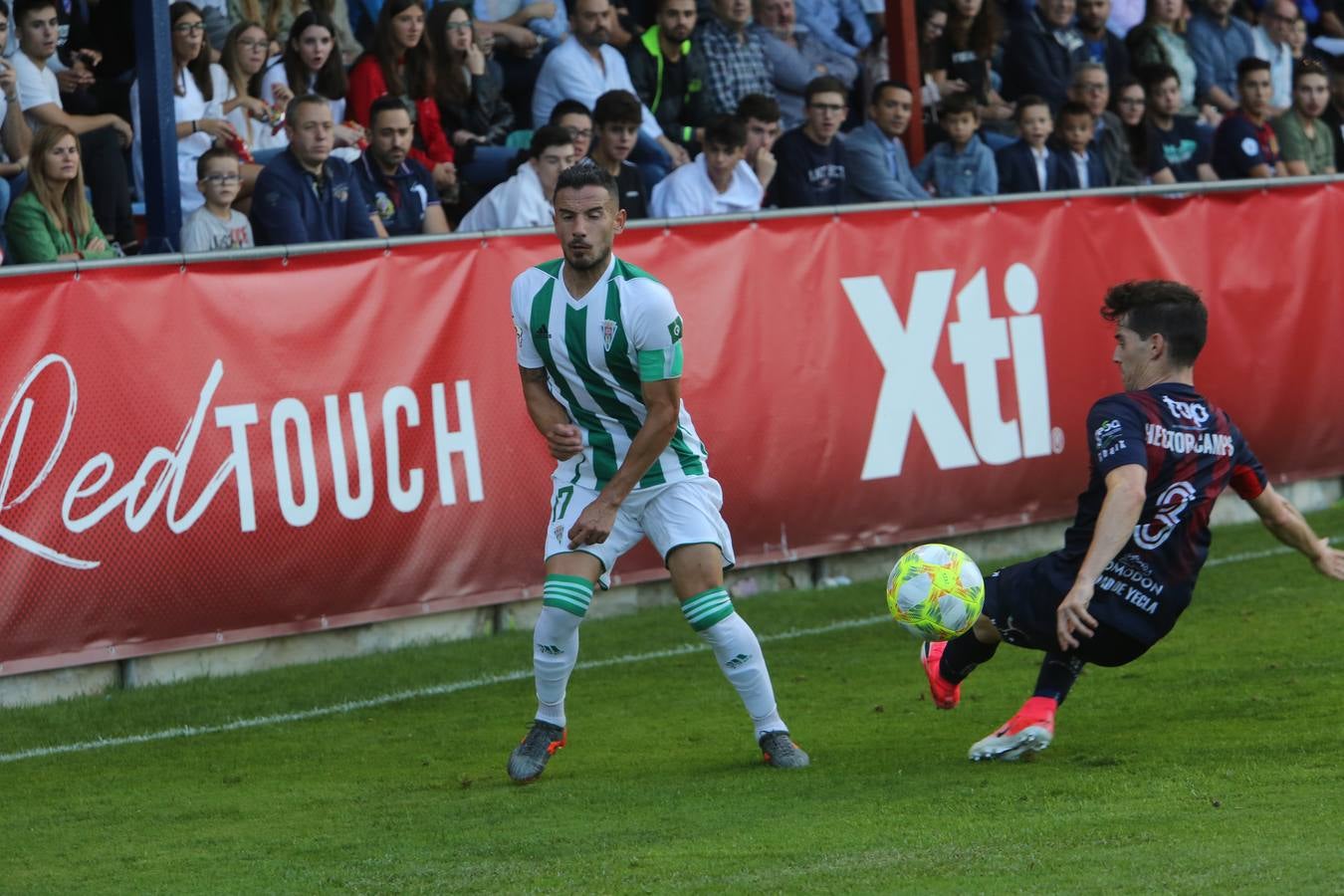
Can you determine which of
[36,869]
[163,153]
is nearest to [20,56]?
[163,153]

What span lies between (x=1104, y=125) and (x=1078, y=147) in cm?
96

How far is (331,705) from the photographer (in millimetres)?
9406

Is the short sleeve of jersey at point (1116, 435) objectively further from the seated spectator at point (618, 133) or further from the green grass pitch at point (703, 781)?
the seated spectator at point (618, 133)

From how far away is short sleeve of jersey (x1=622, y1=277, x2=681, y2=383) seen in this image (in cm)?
716

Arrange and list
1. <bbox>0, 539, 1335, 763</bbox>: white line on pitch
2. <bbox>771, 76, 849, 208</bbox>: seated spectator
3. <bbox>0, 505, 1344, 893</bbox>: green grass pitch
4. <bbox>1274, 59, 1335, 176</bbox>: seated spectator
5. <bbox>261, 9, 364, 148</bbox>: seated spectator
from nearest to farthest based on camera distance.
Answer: <bbox>0, 505, 1344, 893</bbox>: green grass pitch, <bbox>0, 539, 1335, 763</bbox>: white line on pitch, <bbox>261, 9, 364, 148</bbox>: seated spectator, <bbox>771, 76, 849, 208</bbox>: seated spectator, <bbox>1274, 59, 1335, 176</bbox>: seated spectator

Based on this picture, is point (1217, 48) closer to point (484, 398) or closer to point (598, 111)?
point (598, 111)

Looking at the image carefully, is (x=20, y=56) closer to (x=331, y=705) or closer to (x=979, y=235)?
(x=331, y=705)

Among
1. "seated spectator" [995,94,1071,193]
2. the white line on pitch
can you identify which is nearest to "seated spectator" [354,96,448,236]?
the white line on pitch

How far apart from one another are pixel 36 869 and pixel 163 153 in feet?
17.7

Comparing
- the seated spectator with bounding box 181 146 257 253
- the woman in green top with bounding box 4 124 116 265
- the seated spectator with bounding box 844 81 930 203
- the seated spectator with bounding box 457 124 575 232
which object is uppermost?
the woman in green top with bounding box 4 124 116 265

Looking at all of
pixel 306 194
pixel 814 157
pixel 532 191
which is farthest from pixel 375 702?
pixel 814 157

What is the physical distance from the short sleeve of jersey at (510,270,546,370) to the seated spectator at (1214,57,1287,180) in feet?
31.2

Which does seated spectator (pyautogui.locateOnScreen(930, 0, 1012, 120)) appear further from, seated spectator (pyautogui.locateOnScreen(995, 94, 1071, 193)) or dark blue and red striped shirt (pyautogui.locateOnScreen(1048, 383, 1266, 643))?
dark blue and red striped shirt (pyautogui.locateOnScreen(1048, 383, 1266, 643))

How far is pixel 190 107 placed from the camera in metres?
11.9
